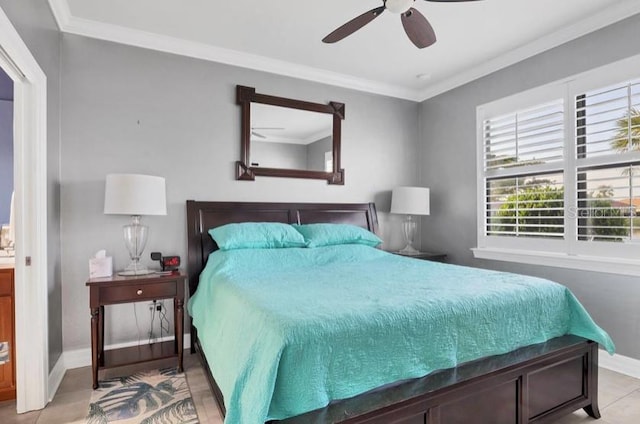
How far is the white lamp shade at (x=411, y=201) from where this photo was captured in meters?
3.92

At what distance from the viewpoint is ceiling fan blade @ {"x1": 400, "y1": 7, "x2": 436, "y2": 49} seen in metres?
2.18

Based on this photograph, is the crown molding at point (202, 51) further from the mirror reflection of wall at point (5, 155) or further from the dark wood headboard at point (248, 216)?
the dark wood headboard at point (248, 216)

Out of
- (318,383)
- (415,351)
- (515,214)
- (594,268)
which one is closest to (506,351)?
(415,351)

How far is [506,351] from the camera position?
185 centimetres

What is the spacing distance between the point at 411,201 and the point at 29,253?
332 centimetres

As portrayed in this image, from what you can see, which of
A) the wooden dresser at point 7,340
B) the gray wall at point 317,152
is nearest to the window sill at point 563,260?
the gray wall at point 317,152

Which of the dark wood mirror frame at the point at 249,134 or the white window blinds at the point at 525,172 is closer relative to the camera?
the white window blinds at the point at 525,172

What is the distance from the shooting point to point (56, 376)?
2434 millimetres

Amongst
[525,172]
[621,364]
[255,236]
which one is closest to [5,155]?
[255,236]

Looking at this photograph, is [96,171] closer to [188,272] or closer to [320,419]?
[188,272]

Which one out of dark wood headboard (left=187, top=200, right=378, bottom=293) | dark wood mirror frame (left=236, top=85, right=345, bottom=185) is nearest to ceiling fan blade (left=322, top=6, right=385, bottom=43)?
dark wood mirror frame (left=236, top=85, right=345, bottom=185)

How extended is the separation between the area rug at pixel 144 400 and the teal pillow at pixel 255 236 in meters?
1.03

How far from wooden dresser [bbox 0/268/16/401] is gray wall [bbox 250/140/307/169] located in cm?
205

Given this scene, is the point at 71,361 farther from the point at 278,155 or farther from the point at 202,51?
the point at 202,51
